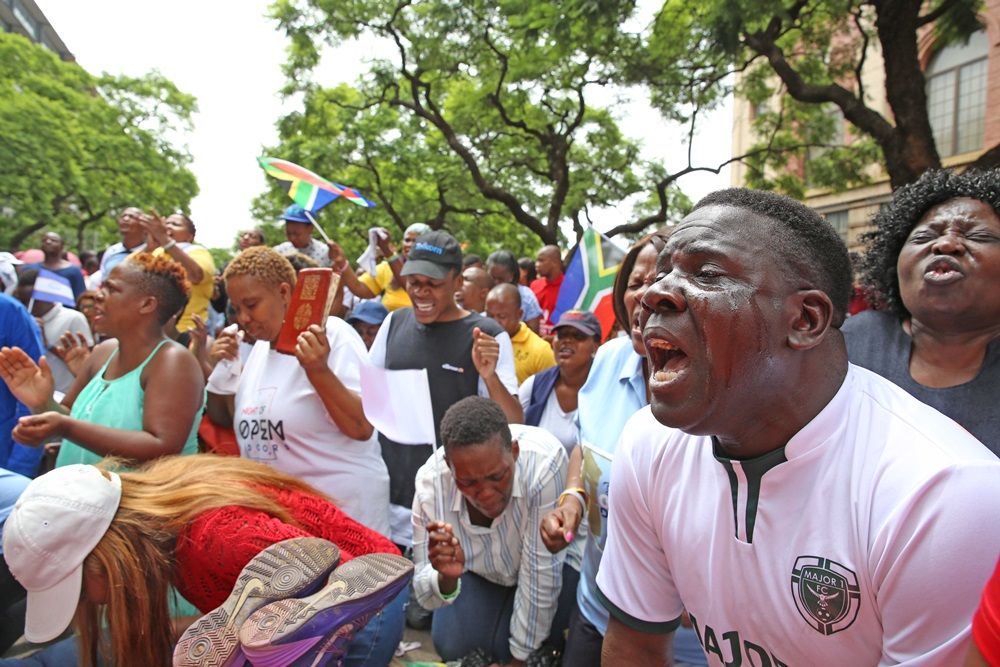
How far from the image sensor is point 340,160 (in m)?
16.6

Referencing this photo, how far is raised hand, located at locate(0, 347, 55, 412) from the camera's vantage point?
3.21m

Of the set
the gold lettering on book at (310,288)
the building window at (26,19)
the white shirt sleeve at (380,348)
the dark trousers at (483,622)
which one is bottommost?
the dark trousers at (483,622)

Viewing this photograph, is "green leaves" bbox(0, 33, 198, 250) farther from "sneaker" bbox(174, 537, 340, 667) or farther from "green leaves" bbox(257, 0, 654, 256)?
"sneaker" bbox(174, 537, 340, 667)

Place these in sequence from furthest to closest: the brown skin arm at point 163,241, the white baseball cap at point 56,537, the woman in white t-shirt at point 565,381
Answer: the brown skin arm at point 163,241, the woman in white t-shirt at point 565,381, the white baseball cap at point 56,537

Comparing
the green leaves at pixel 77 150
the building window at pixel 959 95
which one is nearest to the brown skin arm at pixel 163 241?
the green leaves at pixel 77 150

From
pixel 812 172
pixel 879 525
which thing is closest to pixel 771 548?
pixel 879 525

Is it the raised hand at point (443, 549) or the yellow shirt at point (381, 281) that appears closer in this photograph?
the raised hand at point (443, 549)

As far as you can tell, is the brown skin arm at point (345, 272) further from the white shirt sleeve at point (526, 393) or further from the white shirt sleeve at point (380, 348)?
the white shirt sleeve at point (526, 393)

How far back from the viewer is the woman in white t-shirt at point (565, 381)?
401 cm

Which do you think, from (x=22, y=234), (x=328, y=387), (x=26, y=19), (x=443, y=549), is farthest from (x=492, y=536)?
(x=26, y=19)

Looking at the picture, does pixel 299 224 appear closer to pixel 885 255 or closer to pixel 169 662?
pixel 169 662

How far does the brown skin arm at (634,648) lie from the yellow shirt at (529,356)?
11.6ft

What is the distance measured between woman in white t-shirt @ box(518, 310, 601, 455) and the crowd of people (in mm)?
19

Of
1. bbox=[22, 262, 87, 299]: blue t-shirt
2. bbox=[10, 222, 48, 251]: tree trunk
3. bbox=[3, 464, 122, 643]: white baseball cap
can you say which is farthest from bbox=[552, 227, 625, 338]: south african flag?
bbox=[10, 222, 48, 251]: tree trunk
